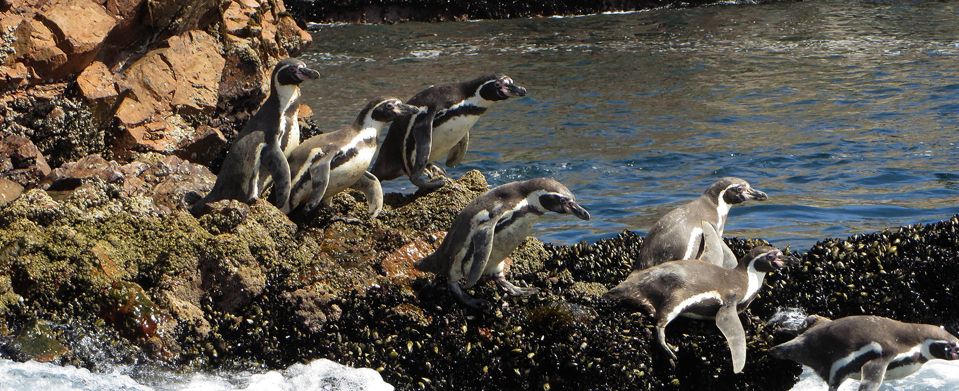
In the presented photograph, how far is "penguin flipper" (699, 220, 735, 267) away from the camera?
8266mm

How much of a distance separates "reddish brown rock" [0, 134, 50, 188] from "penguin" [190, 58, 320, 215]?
120cm

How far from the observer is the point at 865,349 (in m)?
6.92

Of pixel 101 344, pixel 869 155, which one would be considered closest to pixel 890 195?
pixel 869 155

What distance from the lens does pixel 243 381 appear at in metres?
6.94

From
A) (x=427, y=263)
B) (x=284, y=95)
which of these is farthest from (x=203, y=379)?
(x=284, y=95)

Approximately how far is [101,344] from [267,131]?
2497mm

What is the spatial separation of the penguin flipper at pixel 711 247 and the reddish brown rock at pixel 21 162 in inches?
179

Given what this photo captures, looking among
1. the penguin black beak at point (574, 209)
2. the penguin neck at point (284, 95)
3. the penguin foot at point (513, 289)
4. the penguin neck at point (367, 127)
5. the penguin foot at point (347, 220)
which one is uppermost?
the penguin neck at point (284, 95)

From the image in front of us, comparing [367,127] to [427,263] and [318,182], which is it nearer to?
[318,182]

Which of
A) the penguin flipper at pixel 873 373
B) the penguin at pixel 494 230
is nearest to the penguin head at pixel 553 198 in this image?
the penguin at pixel 494 230

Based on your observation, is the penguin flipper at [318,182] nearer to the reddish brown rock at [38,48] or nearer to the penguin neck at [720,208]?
the reddish brown rock at [38,48]

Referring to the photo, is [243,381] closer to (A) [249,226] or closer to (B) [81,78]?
(A) [249,226]

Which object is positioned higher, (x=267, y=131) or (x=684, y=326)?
(x=267, y=131)

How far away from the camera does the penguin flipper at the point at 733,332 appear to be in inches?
269
